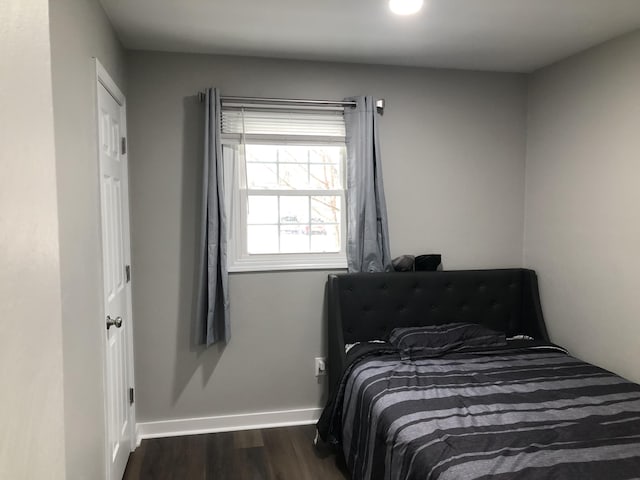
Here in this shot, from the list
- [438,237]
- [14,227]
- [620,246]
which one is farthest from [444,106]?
[14,227]

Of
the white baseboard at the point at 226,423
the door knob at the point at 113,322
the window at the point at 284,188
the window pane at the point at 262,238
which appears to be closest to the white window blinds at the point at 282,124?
the window at the point at 284,188

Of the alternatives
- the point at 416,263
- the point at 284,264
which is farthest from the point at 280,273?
the point at 416,263

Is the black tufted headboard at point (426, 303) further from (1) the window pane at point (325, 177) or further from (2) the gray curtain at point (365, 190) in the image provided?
(1) the window pane at point (325, 177)

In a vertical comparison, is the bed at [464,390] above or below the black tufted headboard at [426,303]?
below

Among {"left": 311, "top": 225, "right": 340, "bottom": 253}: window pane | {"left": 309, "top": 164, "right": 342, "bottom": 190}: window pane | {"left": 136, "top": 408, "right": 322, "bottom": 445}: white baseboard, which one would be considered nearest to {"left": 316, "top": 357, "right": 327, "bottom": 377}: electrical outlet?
{"left": 136, "top": 408, "right": 322, "bottom": 445}: white baseboard

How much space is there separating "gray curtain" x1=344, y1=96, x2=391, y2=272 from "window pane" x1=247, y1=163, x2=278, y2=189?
0.51 metres

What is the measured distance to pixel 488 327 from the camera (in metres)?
3.24

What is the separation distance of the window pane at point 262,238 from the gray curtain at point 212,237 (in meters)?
0.24

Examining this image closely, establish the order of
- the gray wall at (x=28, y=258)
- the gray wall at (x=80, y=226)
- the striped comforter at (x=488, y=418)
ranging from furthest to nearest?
the striped comforter at (x=488, y=418)
the gray wall at (x=80, y=226)
the gray wall at (x=28, y=258)

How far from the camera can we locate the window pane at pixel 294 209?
10.3ft

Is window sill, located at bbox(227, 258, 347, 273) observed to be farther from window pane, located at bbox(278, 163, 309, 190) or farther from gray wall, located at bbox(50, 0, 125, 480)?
gray wall, located at bbox(50, 0, 125, 480)

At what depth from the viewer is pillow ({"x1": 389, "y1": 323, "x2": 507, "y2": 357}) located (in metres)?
2.80

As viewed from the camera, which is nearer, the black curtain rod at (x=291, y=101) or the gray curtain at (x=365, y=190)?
the black curtain rod at (x=291, y=101)

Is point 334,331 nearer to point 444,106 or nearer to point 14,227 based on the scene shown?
point 444,106
